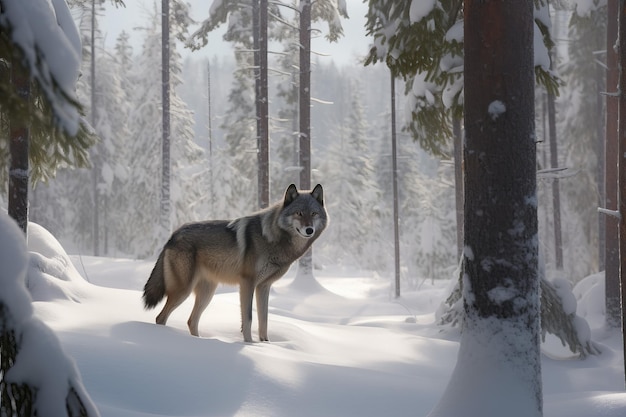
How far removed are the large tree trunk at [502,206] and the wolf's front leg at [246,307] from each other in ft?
12.5

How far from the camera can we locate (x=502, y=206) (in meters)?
4.03

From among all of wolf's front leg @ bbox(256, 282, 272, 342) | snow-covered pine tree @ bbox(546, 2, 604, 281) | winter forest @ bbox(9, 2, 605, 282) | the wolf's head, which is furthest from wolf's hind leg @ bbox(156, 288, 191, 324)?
snow-covered pine tree @ bbox(546, 2, 604, 281)

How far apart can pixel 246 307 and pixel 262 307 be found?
0.95 feet

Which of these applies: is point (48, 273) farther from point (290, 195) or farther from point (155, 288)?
point (290, 195)

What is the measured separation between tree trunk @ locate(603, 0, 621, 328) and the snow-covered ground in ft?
8.49

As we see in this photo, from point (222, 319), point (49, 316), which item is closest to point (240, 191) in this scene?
point (222, 319)

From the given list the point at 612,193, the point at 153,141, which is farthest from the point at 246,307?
the point at 153,141

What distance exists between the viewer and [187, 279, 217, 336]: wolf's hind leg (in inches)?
303

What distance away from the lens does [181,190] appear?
3462cm

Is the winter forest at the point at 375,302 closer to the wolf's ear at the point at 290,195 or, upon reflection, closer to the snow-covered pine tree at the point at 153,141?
the wolf's ear at the point at 290,195

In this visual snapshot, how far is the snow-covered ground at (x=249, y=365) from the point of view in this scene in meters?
4.55

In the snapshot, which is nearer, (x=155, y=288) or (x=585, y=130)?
(x=155, y=288)

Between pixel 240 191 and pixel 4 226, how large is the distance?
34317 mm

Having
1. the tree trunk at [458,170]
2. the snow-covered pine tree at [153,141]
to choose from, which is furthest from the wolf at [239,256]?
the snow-covered pine tree at [153,141]
